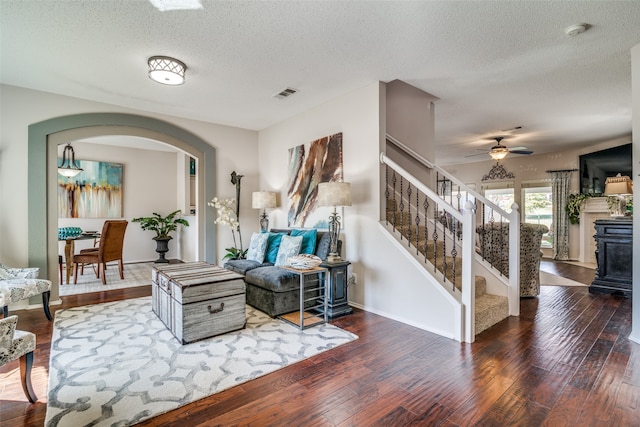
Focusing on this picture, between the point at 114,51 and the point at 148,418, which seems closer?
the point at 148,418

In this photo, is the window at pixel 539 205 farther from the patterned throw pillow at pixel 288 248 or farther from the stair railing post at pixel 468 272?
the patterned throw pillow at pixel 288 248

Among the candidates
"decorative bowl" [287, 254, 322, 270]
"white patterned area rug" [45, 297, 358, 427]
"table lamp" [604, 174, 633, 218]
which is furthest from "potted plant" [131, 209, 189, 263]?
"table lamp" [604, 174, 633, 218]

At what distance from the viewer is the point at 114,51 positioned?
298 centimetres

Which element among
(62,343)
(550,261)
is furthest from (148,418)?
(550,261)

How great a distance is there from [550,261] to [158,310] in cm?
865

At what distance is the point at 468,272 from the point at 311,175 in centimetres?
262

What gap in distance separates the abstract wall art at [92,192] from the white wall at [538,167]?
382 inches

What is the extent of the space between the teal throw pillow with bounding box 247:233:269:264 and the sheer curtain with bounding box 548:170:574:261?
759 cm

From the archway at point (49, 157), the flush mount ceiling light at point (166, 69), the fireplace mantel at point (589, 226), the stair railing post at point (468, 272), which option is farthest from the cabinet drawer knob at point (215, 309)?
the fireplace mantel at point (589, 226)

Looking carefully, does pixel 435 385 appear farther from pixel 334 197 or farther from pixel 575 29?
pixel 575 29

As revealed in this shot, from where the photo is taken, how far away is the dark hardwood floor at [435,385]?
5.88 ft

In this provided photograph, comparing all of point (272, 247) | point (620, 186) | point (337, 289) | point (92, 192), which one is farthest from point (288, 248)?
point (92, 192)

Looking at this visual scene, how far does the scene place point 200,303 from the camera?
9.29ft

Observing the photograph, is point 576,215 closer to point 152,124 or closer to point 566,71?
point 566,71
